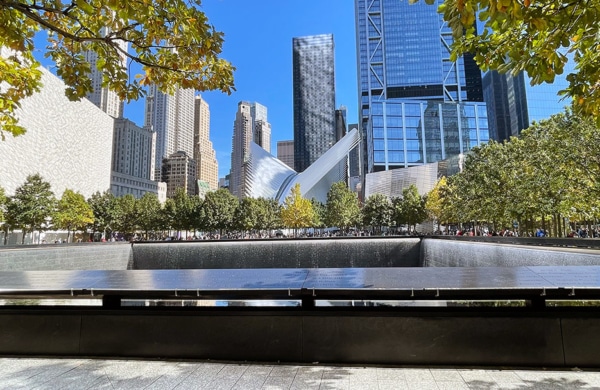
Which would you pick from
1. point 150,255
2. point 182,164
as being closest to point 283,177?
point 150,255

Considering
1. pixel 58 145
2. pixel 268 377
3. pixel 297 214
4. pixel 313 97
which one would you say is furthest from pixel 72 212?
pixel 313 97

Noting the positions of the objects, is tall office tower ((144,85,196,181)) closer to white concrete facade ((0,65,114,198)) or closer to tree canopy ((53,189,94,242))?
white concrete facade ((0,65,114,198))

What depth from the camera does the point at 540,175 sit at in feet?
55.4

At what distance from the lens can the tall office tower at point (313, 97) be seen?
171750 mm

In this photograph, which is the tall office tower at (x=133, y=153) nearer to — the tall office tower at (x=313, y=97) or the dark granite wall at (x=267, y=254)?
the tall office tower at (x=313, y=97)

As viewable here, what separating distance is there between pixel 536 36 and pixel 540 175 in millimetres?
16016

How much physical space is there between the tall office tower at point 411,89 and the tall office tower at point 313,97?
52631mm

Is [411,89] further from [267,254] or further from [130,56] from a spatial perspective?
[130,56]

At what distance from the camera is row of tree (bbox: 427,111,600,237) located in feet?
44.4

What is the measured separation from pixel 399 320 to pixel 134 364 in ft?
8.30

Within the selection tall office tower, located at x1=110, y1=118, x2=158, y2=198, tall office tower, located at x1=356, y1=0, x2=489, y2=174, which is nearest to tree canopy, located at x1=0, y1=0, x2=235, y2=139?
tall office tower, located at x1=356, y1=0, x2=489, y2=174

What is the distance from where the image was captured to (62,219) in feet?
121

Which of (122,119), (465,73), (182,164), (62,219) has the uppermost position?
(465,73)

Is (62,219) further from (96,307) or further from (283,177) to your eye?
(283,177)
